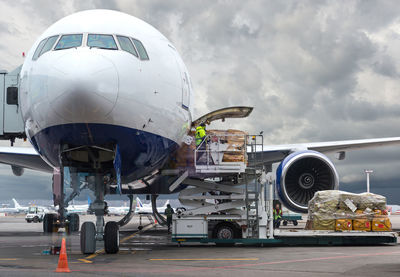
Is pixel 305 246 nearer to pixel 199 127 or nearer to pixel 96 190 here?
pixel 199 127

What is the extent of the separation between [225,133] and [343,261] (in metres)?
4.91

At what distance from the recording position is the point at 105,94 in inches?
346

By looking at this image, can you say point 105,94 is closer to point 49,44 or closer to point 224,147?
point 49,44

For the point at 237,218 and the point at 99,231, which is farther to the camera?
the point at 237,218

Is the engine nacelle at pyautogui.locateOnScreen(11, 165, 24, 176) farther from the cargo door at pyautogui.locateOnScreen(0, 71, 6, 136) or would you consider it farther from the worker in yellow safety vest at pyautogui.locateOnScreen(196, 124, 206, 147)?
the worker in yellow safety vest at pyautogui.locateOnScreen(196, 124, 206, 147)

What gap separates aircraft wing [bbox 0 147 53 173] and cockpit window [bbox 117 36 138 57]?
22.6 feet

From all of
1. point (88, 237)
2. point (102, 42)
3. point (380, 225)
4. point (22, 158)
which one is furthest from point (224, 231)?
point (22, 158)

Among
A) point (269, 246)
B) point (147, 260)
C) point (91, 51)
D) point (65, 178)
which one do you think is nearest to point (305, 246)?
point (269, 246)

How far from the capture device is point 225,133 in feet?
43.3

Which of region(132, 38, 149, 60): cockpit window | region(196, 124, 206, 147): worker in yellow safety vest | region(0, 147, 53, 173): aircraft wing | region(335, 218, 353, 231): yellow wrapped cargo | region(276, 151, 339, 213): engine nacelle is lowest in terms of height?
region(335, 218, 353, 231): yellow wrapped cargo

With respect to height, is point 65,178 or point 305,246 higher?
point 65,178

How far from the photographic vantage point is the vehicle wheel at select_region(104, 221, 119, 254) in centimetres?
1044

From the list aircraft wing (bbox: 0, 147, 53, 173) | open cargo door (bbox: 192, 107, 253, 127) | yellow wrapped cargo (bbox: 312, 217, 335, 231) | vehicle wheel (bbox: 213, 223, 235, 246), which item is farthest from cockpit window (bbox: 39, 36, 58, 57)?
yellow wrapped cargo (bbox: 312, 217, 335, 231)

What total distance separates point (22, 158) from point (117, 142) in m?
7.49
